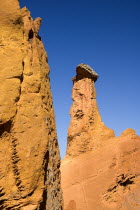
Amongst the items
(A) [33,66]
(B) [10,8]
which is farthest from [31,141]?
(B) [10,8]

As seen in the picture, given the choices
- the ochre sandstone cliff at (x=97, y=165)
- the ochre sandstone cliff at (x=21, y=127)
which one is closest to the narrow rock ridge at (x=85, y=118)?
the ochre sandstone cliff at (x=97, y=165)

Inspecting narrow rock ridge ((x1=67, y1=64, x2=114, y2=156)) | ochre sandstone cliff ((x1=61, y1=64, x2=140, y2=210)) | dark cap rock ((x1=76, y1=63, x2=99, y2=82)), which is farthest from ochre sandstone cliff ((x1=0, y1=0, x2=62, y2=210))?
dark cap rock ((x1=76, y1=63, x2=99, y2=82))

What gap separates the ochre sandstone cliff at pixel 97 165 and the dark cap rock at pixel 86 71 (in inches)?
65.4

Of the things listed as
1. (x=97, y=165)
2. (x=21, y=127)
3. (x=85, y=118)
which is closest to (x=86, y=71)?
(x=85, y=118)

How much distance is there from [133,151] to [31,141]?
13.0 metres

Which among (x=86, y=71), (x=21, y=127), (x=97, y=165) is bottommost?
(x=21, y=127)

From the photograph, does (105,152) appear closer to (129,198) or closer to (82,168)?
(82,168)

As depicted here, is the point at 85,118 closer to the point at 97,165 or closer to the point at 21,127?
the point at 97,165

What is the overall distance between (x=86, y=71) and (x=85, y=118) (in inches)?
173

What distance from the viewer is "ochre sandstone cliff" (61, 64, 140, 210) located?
14602mm

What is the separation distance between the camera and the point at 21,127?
4297 mm

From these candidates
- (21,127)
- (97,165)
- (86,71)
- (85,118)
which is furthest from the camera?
(86,71)

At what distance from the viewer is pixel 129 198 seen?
47.2 feet

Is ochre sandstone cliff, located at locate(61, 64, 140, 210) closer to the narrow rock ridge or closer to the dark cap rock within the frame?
the narrow rock ridge
